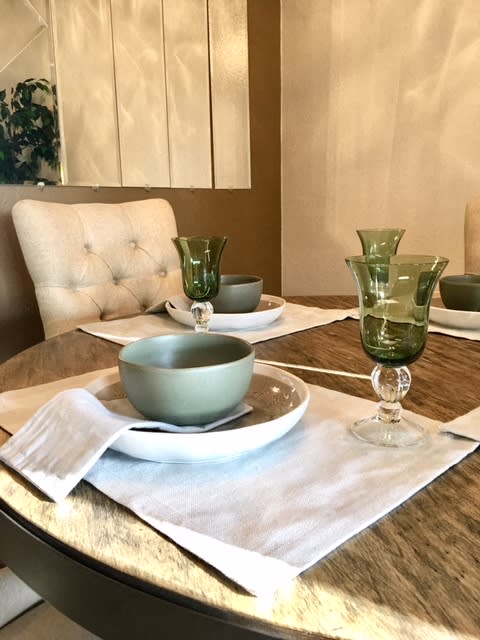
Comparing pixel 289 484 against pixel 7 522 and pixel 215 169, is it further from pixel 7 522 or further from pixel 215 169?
pixel 215 169

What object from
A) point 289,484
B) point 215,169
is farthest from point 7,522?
point 215,169

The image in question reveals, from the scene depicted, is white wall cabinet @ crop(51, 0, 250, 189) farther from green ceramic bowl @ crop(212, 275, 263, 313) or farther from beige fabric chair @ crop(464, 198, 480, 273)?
beige fabric chair @ crop(464, 198, 480, 273)

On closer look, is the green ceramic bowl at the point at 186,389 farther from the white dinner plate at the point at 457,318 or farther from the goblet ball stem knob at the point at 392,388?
the white dinner plate at the point at 457,318

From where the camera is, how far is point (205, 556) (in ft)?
1.23

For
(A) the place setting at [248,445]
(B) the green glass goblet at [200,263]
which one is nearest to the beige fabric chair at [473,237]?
(B) the green glass goblet at [200,263]

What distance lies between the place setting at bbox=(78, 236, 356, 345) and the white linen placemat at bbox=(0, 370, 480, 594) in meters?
0.45

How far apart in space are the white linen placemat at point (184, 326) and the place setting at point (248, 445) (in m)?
0.36

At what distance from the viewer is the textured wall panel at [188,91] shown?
2.30 m

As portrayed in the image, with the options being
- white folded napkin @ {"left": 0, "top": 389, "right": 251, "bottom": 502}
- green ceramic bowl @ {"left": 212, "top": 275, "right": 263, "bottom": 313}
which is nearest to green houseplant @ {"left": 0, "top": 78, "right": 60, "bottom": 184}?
green ceramic bowl @ {"left": 212, "top": 275, "right": 263, "bottom": 313}

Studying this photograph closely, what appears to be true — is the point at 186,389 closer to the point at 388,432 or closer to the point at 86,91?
the point at 388,432

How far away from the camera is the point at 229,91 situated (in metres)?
2.61

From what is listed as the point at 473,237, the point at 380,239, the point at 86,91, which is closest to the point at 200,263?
the point at 380,239

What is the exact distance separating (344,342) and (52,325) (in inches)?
31.1

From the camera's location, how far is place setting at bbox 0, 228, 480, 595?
40 cm
